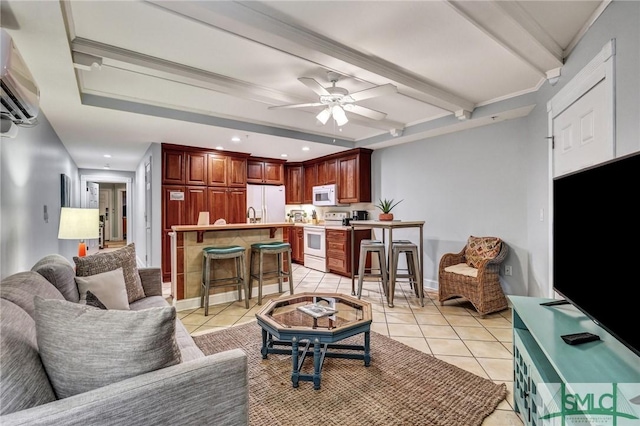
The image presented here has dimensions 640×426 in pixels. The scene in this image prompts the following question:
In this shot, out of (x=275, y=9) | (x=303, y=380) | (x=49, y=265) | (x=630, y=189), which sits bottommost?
(x=303, y=380)

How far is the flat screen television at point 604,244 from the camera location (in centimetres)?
102

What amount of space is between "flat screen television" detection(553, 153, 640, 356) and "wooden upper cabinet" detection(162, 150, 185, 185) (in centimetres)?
490

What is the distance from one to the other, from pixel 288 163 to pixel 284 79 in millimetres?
4132

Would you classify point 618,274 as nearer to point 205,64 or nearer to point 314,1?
point 314,1

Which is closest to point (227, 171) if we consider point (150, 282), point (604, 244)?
point (150, 282)

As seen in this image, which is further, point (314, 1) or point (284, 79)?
point (284, 79)

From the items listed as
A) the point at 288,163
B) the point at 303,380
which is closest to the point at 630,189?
the point at 303,380

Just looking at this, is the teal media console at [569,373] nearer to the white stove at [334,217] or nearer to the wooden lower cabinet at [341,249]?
the wooden lower cabinet at [341,249]

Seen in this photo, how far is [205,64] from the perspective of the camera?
2.52m

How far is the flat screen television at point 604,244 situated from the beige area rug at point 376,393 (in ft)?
2.89

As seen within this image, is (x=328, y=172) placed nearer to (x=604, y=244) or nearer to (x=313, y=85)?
(x=313, y=85)

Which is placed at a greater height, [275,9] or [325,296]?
[275,9]

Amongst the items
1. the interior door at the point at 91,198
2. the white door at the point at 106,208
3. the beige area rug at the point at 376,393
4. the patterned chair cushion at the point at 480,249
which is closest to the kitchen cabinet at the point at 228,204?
the beige area rug at the point at 376,393

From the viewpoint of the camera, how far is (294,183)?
6965mm
